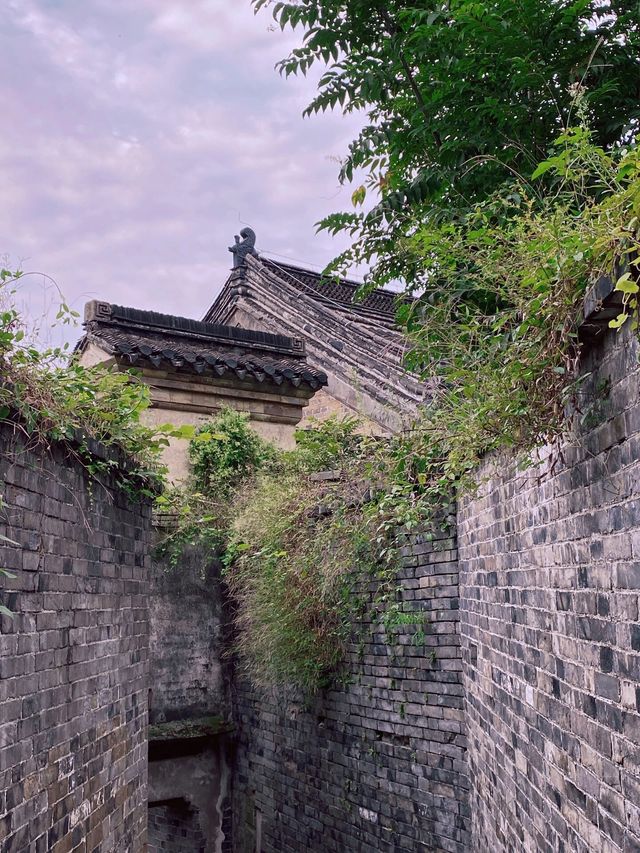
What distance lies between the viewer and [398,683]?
6.74 m

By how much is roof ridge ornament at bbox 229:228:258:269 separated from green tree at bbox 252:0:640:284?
10507mm

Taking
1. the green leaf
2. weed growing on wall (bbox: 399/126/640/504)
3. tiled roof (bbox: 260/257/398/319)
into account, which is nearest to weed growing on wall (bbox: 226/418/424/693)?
weed growing on wall (bbox: 399/126/640/504)

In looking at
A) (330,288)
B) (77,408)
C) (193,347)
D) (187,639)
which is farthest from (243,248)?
(77,408)

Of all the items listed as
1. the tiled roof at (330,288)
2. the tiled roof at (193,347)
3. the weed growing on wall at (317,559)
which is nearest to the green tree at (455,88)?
the weed growing on wall at (317,559)

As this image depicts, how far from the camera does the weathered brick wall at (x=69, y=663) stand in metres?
3.87

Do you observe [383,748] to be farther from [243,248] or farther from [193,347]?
[243,248]

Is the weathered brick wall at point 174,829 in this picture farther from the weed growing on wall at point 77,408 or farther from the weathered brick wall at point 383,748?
the weed growing on wall at point 77,408

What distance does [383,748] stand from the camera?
22.7 feet

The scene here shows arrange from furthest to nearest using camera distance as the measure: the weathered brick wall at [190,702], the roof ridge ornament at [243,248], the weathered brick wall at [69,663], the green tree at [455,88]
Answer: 1. the roof ridge ornament at [243,248]
2. the weathered brick wall at [190,702]
3. the green tree at [455,88]
4. the weathered brick wall at [69,663]

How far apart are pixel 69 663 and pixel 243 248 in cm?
1324

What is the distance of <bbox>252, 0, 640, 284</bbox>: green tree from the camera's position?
4.65 meters

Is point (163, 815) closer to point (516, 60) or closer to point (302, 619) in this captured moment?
point (302, 619)

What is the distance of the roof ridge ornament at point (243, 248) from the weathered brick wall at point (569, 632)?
12578 millimetres

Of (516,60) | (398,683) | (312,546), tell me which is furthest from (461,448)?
(312,546)
